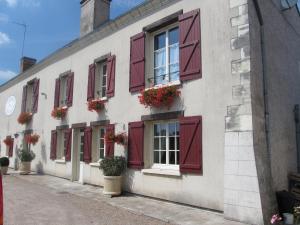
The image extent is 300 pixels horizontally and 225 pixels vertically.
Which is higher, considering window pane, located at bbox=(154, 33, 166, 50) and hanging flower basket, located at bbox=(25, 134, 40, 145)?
window pane, located at bbox=(154, 33, 166, 50)

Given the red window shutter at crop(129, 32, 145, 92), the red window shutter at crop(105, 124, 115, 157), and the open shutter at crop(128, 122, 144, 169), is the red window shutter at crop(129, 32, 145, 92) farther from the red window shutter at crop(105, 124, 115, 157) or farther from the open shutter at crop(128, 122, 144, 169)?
the red window shutter at crop(105, 124, 115, 157)

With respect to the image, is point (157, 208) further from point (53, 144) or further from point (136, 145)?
point (53, 144)

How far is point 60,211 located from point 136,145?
9.03 ft

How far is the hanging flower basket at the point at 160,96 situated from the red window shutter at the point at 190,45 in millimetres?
407

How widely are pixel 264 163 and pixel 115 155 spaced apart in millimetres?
4623

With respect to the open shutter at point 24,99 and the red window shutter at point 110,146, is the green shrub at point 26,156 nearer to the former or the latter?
the open shutter at point 24,99

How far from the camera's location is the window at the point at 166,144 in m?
8.00

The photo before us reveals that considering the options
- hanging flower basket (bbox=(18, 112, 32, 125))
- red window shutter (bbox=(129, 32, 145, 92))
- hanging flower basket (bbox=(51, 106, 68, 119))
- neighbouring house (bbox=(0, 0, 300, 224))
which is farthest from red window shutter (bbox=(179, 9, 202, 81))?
hanging flower basket (bbox=(18, 112, 32, 125))

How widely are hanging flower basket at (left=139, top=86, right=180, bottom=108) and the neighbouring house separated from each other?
1.1 inches

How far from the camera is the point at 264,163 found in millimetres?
6469

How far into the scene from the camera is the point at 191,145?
728 centimetres

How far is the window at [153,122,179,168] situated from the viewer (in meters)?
8.00

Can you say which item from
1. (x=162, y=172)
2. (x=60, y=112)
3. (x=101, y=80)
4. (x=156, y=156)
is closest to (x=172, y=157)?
(x=162, y=172)

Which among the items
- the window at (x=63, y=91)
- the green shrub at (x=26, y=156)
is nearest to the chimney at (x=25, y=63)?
the green shrub at (x=26, y=156)
